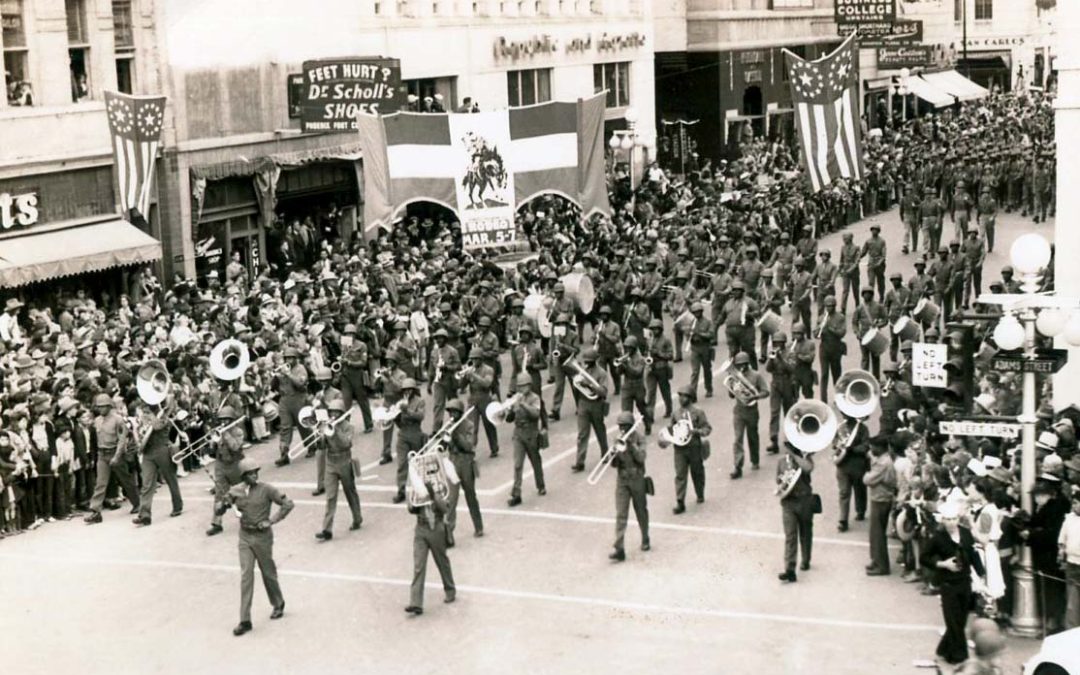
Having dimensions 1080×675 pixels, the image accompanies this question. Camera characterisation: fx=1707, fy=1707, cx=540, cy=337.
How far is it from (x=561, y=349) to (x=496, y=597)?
23.5ft

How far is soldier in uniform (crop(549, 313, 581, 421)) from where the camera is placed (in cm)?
2419

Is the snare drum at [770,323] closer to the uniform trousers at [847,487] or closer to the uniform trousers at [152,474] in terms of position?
the uniform trousers at [847,487]

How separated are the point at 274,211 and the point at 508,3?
12713mm

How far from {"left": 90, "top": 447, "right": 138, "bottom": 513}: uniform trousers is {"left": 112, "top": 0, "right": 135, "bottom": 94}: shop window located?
46.1 ft

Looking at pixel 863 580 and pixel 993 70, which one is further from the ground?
pixel 993 70

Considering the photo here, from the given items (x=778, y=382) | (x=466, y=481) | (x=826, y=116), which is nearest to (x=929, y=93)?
(x=826, y=116)

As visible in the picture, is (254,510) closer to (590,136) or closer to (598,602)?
(598,602)

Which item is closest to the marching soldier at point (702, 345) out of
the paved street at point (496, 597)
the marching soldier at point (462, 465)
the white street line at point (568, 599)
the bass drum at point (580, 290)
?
the bass drum at point (580, 290)

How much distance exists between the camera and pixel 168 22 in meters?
35.1

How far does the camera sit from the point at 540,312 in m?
26.5

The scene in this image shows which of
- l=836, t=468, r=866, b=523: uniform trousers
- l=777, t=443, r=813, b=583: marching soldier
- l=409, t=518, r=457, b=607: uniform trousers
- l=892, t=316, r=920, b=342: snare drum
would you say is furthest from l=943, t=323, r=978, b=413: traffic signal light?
l=409, t=518, r=457, b=607: uniform trousers

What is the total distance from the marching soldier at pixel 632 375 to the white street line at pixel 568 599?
5261mm

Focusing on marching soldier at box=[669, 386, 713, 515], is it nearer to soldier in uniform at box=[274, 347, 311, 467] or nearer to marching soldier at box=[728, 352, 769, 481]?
marching soldier at box=[728, 352, 769, 481]

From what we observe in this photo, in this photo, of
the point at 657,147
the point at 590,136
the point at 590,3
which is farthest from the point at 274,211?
the point at 657,147
